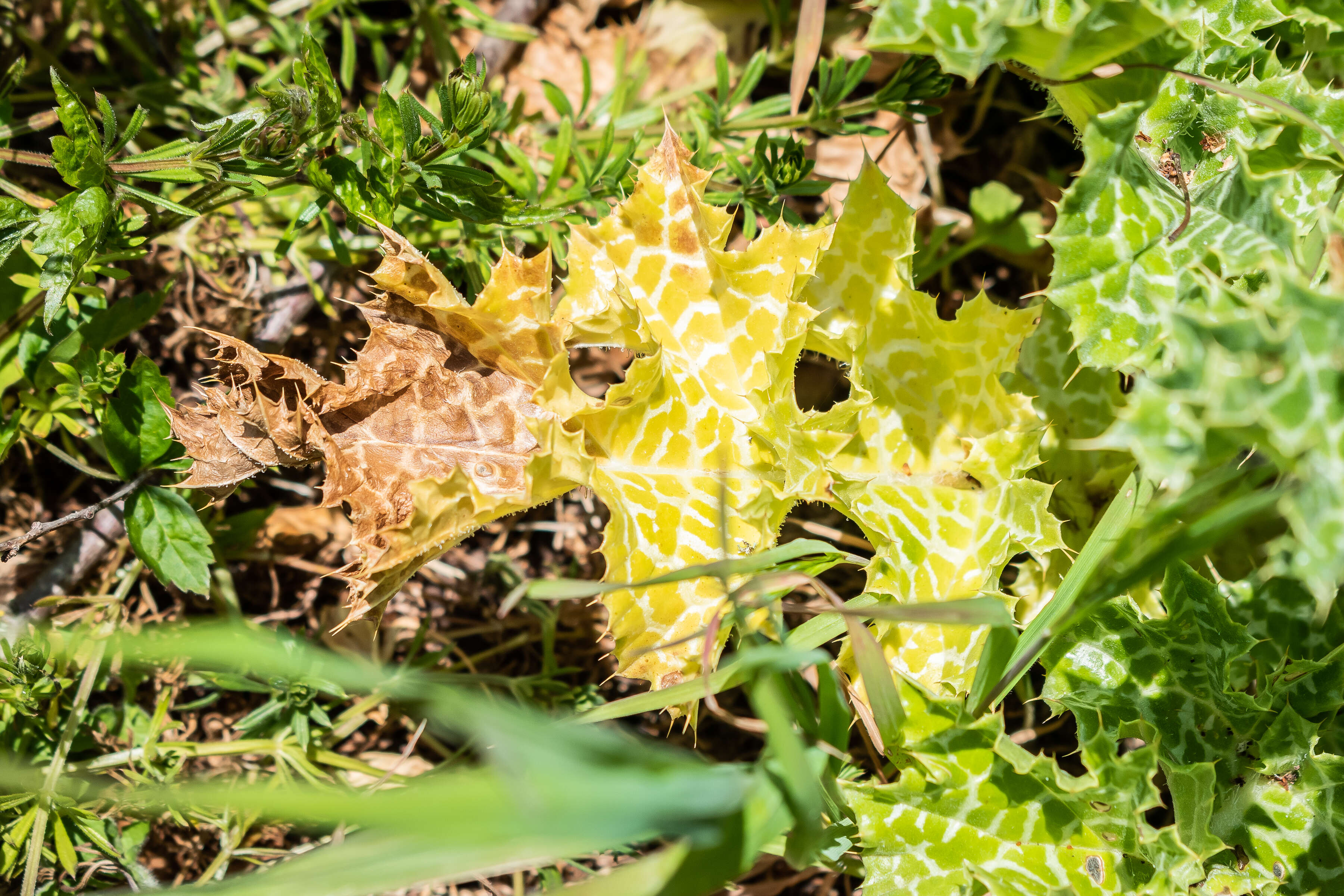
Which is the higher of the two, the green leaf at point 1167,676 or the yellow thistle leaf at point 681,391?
the yellow thistle leaf at point 681,391

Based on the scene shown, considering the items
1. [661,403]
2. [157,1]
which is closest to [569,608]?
[661,403]

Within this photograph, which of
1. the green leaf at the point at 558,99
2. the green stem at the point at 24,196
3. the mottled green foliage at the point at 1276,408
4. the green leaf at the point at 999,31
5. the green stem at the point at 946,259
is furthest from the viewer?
the green stem at the point at 946,259

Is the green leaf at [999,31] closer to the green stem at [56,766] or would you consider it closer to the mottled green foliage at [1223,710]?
the mottled green foliage at [1223,710]

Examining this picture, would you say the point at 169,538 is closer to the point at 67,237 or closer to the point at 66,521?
the point at 66,521

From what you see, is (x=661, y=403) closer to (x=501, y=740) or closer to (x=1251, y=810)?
(x=501, y=740)

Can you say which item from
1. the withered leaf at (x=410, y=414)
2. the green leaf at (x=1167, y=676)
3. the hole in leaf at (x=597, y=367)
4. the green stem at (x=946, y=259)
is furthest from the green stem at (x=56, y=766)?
the green stem at (x=946, y=259)

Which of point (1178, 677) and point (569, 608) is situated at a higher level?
point (1178, 677)
